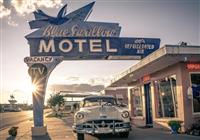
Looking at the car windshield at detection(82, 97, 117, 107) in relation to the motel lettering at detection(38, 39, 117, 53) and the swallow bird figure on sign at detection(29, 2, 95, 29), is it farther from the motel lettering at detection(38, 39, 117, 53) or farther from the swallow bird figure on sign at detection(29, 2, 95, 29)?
the swallow bird figure on sign at detection(29, 2, 95, 29)

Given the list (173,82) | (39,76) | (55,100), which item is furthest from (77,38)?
(55,100)

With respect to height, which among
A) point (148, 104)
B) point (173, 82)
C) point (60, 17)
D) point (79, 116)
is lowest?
point (79, 116)

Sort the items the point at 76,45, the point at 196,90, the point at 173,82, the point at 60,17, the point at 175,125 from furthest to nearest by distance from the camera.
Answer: the point at 60,17 → the point at 76,45 → the point at 173,82 → the point at 196,90 → the point at 175,125

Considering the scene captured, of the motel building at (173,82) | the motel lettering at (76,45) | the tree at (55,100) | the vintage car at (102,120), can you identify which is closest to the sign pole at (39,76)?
the motel lettering at (76,45)

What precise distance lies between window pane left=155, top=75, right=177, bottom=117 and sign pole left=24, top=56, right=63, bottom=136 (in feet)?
19.5

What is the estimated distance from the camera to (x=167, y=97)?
61.6 feet

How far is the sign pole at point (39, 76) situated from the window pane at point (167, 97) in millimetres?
5944

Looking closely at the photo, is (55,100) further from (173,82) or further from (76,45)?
(173,82)

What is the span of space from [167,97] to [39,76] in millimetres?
7052

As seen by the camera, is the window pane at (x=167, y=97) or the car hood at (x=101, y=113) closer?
the car hood at (x=101, y=113)

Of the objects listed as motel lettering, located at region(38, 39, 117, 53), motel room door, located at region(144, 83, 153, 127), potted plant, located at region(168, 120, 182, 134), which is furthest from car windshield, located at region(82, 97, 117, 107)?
motel room door, located at region(144, 83, 153, 127)

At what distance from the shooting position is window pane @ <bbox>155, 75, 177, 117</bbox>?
17625 millimetres

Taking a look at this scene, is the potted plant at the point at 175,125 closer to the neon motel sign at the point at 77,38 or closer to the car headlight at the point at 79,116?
the car headlight at the point at 79,116

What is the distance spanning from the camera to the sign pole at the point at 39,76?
61.4ft
